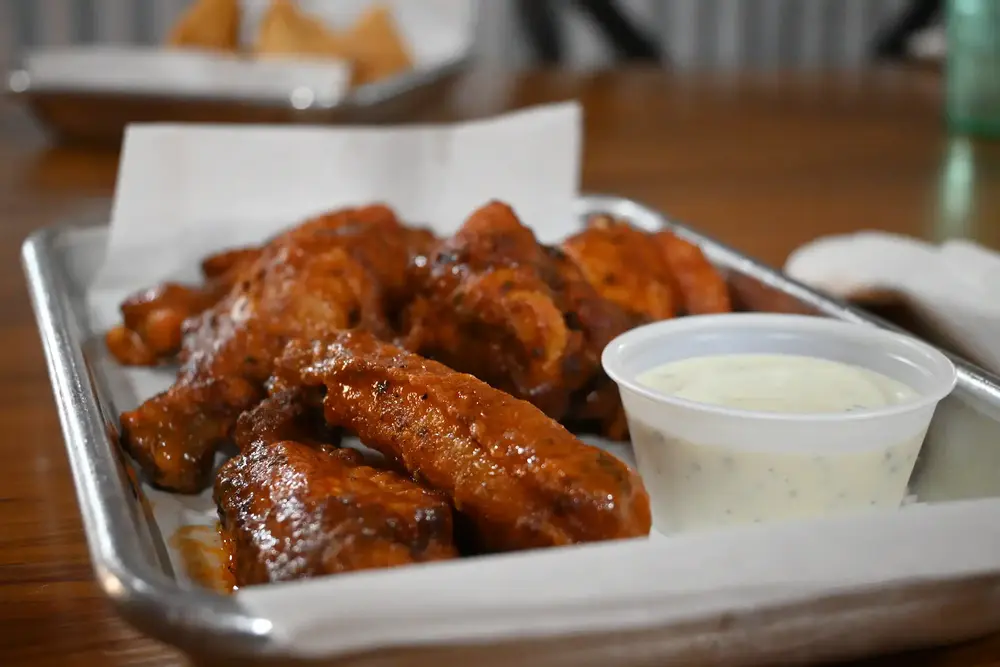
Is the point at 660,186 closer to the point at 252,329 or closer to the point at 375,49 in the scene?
the point at 375,49

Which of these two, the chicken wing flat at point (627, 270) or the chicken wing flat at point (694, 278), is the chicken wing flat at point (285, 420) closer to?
the chicken wing flat at point (627, 270)

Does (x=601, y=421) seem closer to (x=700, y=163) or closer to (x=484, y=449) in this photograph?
(x=484, y=449)

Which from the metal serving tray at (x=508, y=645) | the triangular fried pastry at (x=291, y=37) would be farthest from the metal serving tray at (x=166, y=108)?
the metal serving tray at (x=508, y=645)

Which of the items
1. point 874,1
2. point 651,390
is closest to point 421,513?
point 651,390

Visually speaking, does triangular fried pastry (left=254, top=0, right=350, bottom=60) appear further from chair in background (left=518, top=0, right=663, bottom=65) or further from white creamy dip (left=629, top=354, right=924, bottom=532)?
white creamy dip (left=629, top=354, right=924, bottom=532)

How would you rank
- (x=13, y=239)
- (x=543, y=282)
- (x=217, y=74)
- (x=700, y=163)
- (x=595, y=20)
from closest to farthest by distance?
(x=543, y=282) < (x=13, y=239) < (x=700, y=163) < (x=217, y=74) < (x=595, y=20)
